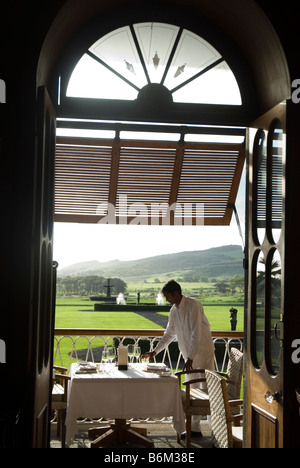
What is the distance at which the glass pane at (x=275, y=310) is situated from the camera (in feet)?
9.98

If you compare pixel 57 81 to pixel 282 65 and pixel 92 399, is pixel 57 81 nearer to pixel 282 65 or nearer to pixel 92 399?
pixel 282 65

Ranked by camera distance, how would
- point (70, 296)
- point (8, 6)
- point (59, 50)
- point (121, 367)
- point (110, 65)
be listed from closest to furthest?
point (8, 6) < point (59, 50) < point (110, 65) < point (121, 367) < point (70, 296)

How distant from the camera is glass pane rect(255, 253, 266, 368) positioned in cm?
327

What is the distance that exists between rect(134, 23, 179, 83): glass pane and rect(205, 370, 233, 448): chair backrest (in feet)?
6.93

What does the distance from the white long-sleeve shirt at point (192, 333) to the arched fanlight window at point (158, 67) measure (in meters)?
2.51

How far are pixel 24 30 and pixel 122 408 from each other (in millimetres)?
3119

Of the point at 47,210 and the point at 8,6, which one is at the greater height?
the point at 8,6

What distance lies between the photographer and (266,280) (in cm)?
319

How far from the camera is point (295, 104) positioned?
2.94 m

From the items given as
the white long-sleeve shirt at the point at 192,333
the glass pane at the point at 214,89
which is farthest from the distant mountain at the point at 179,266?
the glass pane at the point at 214,89

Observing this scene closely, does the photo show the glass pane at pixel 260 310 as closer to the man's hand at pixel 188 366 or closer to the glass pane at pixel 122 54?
the glass pane at pixel 122 54

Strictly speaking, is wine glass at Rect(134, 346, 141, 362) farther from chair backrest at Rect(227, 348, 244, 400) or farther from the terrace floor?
chair backrest at Rect(227, 348, 244, 400)

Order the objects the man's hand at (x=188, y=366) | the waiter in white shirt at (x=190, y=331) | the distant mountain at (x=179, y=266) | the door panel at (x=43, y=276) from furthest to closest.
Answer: the distant mountain at (x=179, y=266)
the waiter in white shirt at (x=190, y=331)
the man's hand at (x=188, y=366)
the door panel at (x=43, y=276)

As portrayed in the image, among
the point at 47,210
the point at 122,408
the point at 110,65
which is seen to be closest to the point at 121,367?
the point at 122,408
